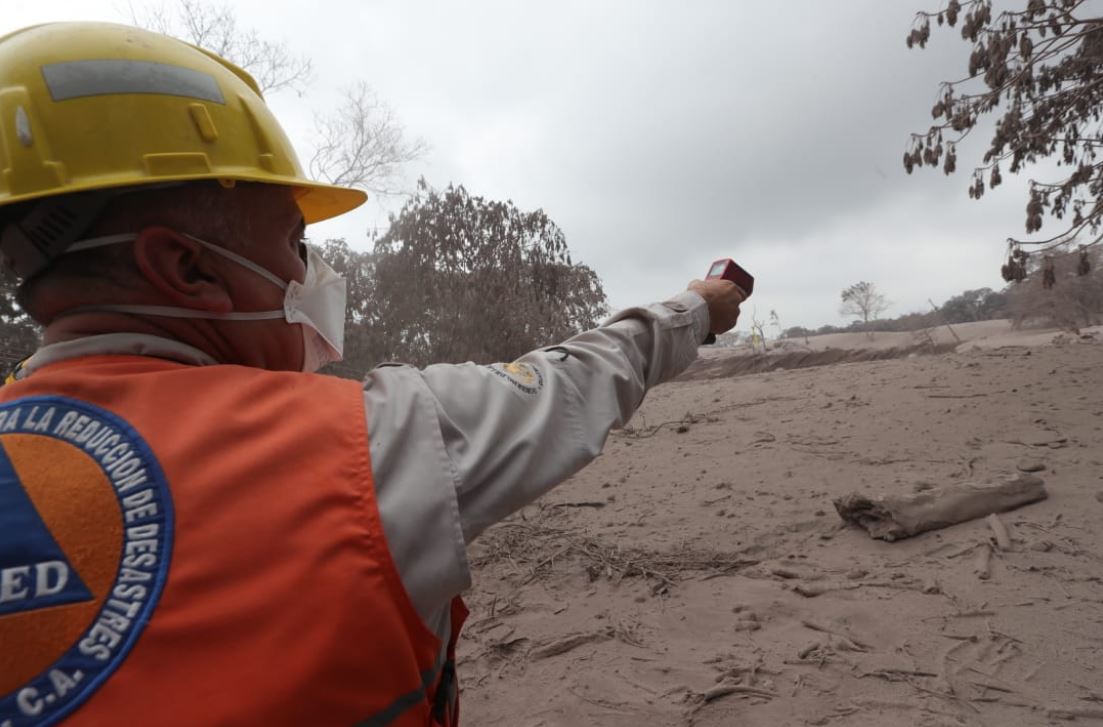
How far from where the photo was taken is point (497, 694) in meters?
2.51

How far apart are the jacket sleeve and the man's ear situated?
31 centimetres

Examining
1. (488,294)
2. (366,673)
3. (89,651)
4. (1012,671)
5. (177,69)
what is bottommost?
(1012,671)

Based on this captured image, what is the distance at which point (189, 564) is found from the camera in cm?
69

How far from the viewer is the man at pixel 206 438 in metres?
0.66

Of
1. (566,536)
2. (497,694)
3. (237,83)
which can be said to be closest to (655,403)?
(566,536)

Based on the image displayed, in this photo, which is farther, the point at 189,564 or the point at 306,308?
the point at 306,308

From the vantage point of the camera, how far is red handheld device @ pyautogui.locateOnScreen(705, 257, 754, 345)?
1.65 metres

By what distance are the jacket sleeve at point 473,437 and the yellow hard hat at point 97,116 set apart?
517 mm

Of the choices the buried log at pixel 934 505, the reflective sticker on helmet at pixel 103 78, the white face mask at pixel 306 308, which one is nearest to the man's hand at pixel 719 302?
the white face mask at pixel 306 308

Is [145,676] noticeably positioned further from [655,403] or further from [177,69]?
[655,403]

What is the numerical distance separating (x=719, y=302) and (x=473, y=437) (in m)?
0.85

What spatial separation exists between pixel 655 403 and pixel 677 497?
446 centimetres

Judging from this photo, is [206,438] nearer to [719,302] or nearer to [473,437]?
[473,437]

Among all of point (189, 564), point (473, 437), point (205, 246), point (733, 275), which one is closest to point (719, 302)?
point (733, 275)
